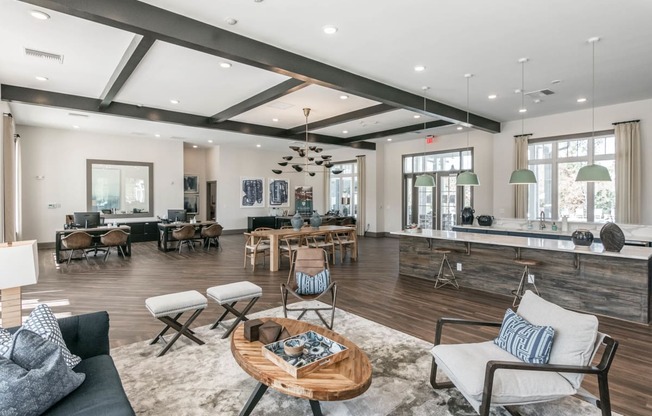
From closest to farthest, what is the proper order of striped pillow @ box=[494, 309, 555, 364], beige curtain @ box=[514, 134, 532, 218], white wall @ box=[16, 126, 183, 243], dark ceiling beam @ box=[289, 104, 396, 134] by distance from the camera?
striped pillow @ box=[494, 309, 555, 364], dark ceiling beam @ box=[289, 104, 396, 134], beige curtain @ box=[514, 134, 532, 218], white wall @ box=[16, 126, 183, 243]

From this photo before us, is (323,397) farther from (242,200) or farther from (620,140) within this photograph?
(242,200)

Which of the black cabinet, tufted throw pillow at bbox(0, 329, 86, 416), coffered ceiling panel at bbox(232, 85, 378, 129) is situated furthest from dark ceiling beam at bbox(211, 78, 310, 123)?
the black cabinet

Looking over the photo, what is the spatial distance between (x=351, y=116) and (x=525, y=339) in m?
6.61

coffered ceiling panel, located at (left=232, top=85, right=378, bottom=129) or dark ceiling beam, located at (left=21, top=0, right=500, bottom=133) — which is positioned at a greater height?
coffered ceiling panel, located at (left=232, top=85, right=378, bottom=129)

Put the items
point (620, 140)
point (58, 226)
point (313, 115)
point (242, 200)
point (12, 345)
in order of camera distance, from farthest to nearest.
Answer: point (242, 200)
point (58, 226)
point (313, 115)
point (620, 140)
point (12, 345)

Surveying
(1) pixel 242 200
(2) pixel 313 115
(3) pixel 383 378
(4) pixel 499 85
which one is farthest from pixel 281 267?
(1) pixel 242 200

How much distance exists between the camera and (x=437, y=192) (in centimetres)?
1100

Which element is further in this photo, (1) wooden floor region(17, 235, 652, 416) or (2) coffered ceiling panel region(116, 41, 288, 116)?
(2) coffered ceiling panel region(116, 41, 288, 116)

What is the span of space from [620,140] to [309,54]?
21.8 feet

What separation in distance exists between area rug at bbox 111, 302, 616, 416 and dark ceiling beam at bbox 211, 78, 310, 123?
4012mm

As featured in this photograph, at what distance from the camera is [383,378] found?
9.10ft

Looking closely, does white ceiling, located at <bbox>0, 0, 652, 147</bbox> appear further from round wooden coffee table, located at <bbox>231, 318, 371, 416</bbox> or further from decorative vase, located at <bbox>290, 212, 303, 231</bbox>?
round wooden coffee table, located at <bbox>231, 318, 371, 416</bbox>

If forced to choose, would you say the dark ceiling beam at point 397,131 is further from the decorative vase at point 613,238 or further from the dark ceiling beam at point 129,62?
the dark ceiling beam at point 129,62

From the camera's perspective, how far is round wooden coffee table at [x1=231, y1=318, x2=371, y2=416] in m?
1.90
